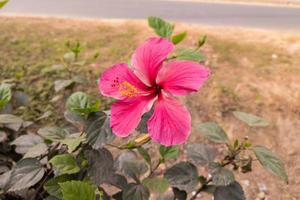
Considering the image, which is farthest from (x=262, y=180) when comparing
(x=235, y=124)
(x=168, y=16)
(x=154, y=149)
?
(x=168, y=16)

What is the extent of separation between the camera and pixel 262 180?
6.82 ft

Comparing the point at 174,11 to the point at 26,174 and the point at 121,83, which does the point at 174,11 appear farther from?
the point at 121,83

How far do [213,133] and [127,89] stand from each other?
14.1 inches

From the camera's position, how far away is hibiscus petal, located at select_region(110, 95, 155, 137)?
844mm

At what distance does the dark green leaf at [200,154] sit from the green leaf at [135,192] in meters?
0.16

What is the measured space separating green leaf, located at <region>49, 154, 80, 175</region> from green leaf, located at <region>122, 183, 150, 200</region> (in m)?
0.20

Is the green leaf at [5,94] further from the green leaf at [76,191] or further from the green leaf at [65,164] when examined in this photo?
the green leaf at [76,191]

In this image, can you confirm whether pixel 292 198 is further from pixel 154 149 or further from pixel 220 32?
pixel 220 32

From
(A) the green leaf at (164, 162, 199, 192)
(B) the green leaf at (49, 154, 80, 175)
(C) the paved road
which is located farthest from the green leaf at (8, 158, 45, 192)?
(C) the paved road

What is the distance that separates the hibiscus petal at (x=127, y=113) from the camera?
84 centimetres

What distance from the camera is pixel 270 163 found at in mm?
1028

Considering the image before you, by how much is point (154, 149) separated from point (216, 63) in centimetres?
81

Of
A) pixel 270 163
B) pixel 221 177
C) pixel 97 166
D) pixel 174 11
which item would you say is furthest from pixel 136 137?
pixel 174 11

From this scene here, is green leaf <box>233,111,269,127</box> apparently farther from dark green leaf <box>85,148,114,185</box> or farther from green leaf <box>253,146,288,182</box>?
dark green leaf <box>85,148,114,185</box>
